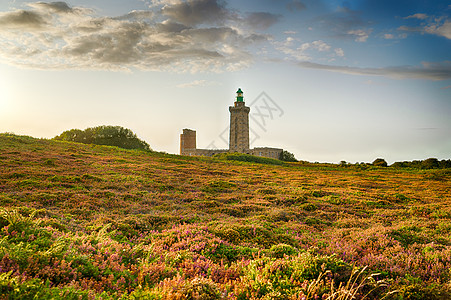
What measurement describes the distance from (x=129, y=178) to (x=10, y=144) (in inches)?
893

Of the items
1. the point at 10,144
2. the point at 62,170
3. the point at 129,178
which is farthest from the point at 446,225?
the point at 10,144

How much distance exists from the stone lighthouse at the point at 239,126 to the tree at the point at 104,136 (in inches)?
1349

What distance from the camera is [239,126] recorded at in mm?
104625

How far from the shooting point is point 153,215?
12734 millimetres

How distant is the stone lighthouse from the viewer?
104438 millimetres

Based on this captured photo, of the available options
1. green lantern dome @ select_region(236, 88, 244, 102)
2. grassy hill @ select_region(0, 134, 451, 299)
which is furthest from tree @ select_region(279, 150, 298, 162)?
grassy hill @ select_region(0, 134, 451, 299)

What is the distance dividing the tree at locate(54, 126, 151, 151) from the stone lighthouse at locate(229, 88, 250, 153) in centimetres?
3426

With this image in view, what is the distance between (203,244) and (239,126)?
9686 cm

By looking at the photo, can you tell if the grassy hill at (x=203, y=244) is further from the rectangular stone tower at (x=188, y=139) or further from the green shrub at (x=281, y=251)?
the rectangular stone tower at (x=188, y=139)

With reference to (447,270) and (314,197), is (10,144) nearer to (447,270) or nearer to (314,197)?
(314,197)

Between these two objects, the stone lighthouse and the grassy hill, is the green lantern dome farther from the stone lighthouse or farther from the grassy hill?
the grassy hill

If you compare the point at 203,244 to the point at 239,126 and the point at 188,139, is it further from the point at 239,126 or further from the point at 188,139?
the point at 188,139

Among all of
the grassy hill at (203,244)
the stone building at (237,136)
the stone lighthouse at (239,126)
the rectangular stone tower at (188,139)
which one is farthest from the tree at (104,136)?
the grassy hill at (203,244)

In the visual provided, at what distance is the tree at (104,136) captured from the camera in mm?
85375
